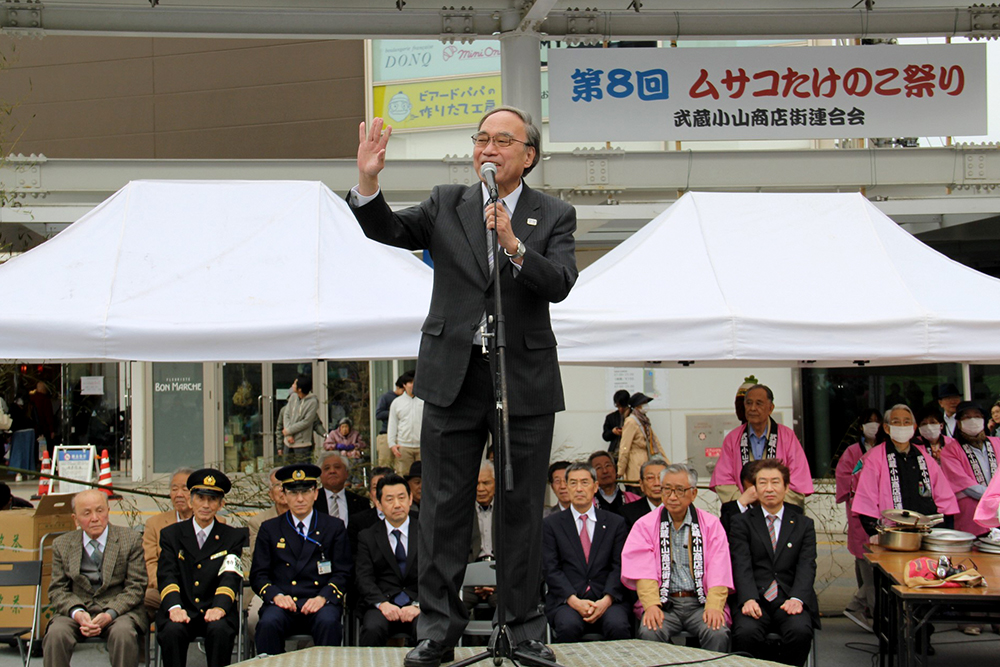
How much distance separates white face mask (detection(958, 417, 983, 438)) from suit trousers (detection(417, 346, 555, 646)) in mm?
4612

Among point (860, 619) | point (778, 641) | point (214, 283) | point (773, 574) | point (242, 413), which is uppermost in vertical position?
point (214, 283)

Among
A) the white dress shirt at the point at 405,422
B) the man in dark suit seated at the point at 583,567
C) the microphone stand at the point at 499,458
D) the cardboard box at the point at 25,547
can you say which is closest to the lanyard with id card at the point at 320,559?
the man in dark suit seated at the point at 583,567

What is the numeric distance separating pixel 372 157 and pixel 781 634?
3.34 metres

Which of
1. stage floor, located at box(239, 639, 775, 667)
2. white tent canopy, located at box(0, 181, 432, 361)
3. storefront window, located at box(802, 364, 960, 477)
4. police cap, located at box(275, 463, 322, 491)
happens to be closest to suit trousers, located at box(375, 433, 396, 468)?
police cap, located at box(275, 463, 322, 491)

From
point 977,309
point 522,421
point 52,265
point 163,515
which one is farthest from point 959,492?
point 52,265

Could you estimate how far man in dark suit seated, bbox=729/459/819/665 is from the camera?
4.82 meters

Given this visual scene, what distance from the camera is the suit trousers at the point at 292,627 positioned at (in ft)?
15.8

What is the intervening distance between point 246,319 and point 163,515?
157 centimetres

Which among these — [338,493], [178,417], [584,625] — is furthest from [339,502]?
[178,417]

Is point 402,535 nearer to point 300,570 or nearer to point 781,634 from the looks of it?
point 300,570

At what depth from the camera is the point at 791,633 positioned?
4.79m

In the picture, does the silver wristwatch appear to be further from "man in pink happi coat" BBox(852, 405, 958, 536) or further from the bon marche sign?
"man in pink happi coat" BBox(852, 405, 958, 536)

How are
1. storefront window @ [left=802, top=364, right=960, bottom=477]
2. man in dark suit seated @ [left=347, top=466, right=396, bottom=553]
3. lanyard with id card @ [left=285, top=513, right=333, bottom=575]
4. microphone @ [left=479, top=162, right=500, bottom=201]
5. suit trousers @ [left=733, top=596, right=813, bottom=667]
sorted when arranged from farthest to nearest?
storefront window @ [left=802, top=364, right=960, bottom=477] < man in dark suit seated @ [left=347, top=466, right=396, bottom=553] < lanyard with id card @ [left=285, top=513, right=333, bottom=575] < suit trousers @ [left=733, top=596, right=813, bottom=667] < microphone @ [left=479, top=162, right=500, bottom=201]

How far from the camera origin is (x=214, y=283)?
507cm
